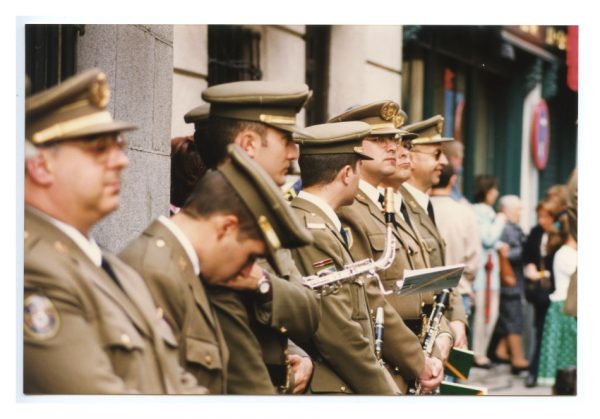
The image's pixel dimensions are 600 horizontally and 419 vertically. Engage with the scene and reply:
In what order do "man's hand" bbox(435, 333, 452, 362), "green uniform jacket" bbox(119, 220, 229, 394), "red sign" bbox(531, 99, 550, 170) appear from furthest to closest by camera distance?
"red sign" bbox(531, 99, 550, 170)
"man's hand" bbox(435, 333, 452, 362)
"green uniform jacket" bbox(119, 220, 229, 394)

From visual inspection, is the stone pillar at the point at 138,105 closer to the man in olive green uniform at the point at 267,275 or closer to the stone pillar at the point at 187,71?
the stone pillar at the point at 187,71

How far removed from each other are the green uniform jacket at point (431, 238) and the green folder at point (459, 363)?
464mm

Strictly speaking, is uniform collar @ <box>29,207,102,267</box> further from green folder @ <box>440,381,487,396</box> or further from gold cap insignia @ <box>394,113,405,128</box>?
gold cap insignia @ <box>394,113,405,128</box>

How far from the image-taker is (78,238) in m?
4.86

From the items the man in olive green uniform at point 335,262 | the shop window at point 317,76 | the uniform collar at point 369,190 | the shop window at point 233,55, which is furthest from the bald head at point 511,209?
the man in olive green uniform at point 335,262

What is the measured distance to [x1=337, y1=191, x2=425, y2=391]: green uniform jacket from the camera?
24.8ft

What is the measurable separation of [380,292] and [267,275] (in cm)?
182

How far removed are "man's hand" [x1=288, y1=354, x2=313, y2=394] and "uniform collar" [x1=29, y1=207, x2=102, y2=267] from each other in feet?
5.41

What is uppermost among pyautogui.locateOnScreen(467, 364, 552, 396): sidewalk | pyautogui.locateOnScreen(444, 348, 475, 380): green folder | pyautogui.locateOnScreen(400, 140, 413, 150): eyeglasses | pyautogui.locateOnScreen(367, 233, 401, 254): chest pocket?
pyautogui.locateOnScreen(400, 140, 413, 150): eyeglasses

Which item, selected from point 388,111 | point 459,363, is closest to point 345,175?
point 388,111

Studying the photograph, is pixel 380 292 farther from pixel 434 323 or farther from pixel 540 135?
pixel 540 135

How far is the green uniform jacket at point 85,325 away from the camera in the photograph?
185 inches

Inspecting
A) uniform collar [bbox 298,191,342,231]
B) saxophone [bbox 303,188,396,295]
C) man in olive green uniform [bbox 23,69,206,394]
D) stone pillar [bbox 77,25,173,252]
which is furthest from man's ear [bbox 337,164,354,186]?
man in olive green uniform [bbox 23,69,206,394]
